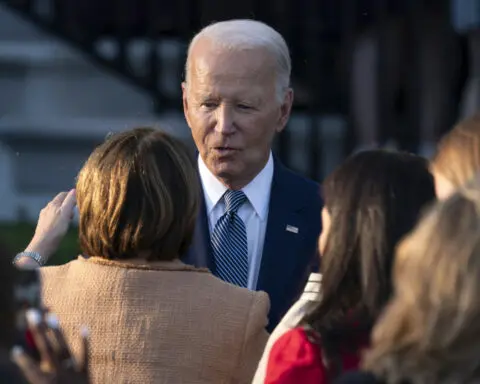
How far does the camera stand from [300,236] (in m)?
4.21

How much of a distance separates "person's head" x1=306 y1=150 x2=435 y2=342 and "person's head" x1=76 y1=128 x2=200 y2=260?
37cm

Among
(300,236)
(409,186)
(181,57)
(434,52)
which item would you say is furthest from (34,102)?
(409,186)

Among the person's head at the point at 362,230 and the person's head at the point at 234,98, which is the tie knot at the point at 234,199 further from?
the person's head at the point at 362,230

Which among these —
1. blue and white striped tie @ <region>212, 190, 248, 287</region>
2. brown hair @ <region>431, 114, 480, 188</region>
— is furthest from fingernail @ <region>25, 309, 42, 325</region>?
blue and white striped tie @ <region>212, 190, 248, 287</region>

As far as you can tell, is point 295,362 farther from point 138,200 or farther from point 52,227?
point 52,227

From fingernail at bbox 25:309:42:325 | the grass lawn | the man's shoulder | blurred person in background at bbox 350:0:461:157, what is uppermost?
fingernail at bbox 25:309:42:325

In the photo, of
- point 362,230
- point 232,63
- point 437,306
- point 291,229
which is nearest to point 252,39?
point 232,63

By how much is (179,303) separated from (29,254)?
638 millimetres

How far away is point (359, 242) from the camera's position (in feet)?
10.1

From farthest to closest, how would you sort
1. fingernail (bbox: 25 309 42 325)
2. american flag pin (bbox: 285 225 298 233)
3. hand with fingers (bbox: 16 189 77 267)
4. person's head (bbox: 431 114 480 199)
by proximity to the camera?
1. american flag pin (bbox: 285 225 298 233)
2. hand with fingers (bbox: 16 189 77 267)
3. person's head (bbox: 431 114 480 199)
4. fingernail (bbox: 25 309 42 325)

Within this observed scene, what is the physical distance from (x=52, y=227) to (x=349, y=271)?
1.08 m

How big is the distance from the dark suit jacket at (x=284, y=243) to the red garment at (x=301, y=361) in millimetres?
836

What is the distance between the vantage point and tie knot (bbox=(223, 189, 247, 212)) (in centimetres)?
421

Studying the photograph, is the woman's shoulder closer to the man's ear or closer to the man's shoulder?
the man's shoulder
